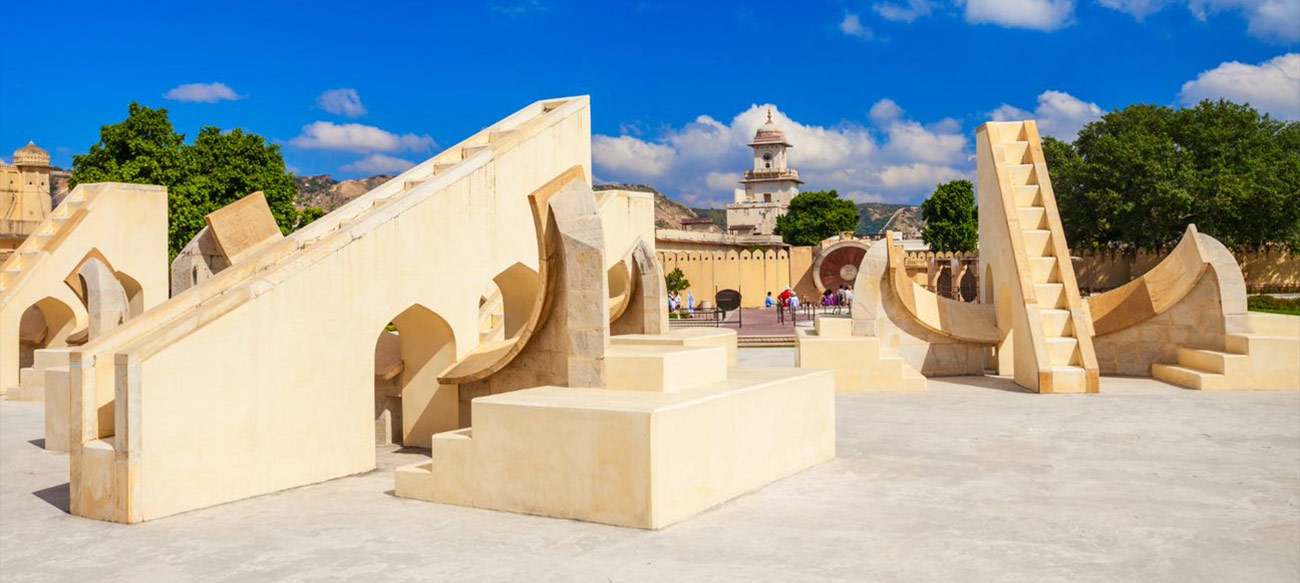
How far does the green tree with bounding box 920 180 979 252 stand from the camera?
60.8 m

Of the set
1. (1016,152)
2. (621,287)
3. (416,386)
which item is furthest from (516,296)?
(1016,152)

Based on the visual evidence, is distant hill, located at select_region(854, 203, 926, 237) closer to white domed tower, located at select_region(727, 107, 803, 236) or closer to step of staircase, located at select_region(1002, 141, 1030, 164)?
white domed tower, located at select_region(727, 107, 803, 236)

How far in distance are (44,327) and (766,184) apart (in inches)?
2895

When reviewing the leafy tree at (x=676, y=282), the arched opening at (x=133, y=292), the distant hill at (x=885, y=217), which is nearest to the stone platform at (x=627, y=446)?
the arched opening at (x=133, y=292)

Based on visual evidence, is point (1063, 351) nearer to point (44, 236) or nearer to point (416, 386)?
point (416, 386)

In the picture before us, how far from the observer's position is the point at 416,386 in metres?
11.3

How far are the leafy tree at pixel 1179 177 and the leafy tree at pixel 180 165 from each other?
2968cm

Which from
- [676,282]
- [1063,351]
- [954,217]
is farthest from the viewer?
[954,217]

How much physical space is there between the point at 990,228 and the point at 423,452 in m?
11.3

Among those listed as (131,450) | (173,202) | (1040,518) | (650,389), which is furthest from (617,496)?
(173,202)

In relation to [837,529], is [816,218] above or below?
above

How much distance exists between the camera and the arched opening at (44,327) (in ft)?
61.7

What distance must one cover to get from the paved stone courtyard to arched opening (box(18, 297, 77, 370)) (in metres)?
9.18

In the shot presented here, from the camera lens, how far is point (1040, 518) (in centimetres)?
742
